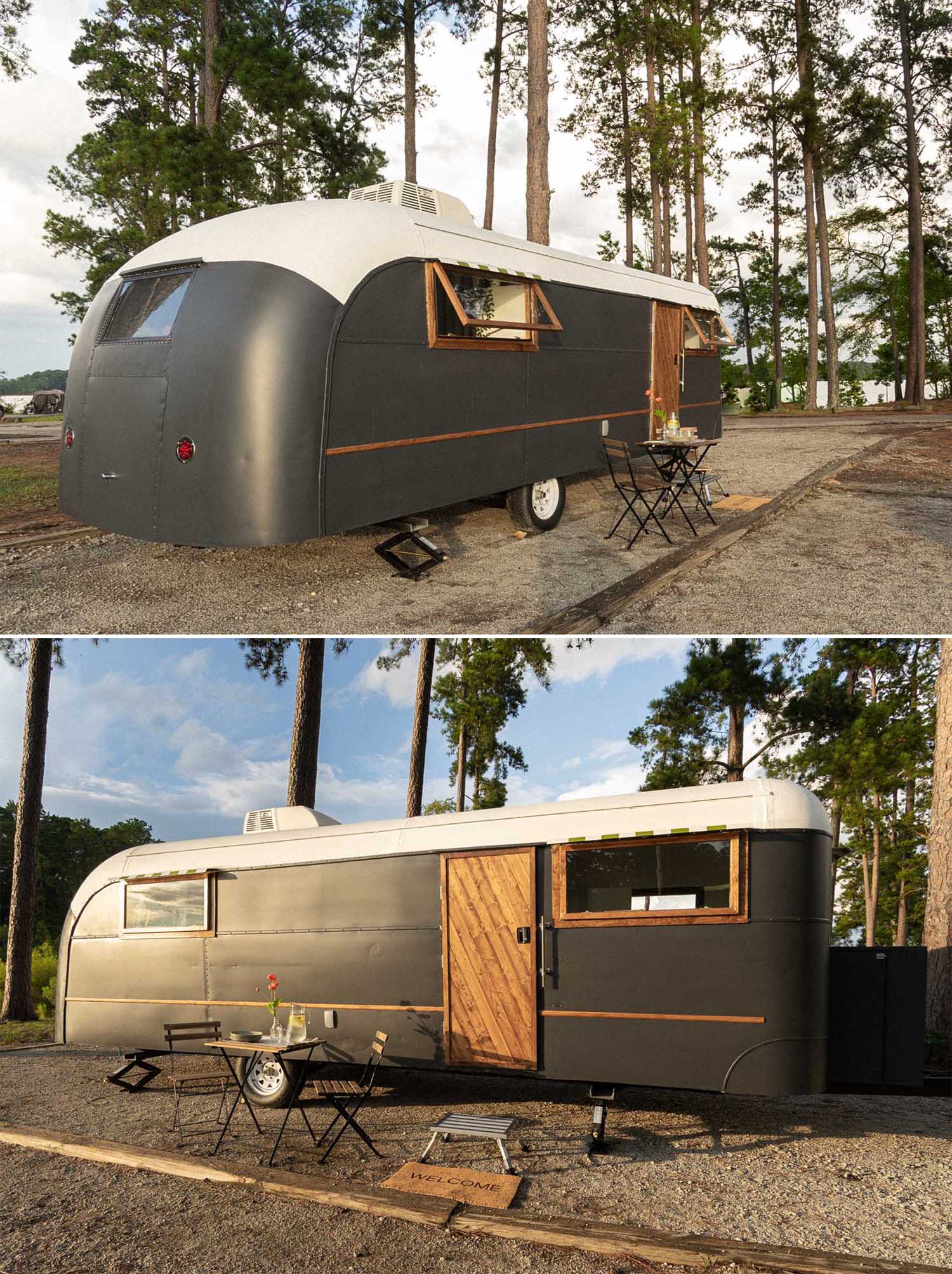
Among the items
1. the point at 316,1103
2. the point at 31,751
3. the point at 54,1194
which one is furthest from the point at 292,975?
the point at 31,751

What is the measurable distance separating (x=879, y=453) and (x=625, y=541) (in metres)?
7.59

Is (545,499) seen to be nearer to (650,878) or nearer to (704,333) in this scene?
(704,333)

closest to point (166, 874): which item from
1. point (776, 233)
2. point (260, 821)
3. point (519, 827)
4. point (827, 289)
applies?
point (260, 821)

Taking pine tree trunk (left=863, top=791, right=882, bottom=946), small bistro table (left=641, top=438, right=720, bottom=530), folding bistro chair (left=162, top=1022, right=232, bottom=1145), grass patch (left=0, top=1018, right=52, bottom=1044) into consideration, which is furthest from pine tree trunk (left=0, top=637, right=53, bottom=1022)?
pine tree trunk (left=863, top=791, right=882, bottom=946)

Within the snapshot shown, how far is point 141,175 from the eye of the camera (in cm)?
1702

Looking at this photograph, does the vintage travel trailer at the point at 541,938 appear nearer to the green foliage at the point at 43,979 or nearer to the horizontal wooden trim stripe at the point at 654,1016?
the horizontal wooden trim stripe at the point at 654,1016

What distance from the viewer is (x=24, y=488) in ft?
40.0

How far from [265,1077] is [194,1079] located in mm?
475

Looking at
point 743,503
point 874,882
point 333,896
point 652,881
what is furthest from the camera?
point 874,882

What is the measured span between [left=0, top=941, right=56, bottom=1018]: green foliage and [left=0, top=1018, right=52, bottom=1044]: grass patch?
31 centimetres

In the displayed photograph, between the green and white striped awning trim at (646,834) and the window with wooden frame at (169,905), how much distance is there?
9.72 feet

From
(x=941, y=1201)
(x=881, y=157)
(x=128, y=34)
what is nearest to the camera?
(x=941, y=1201)

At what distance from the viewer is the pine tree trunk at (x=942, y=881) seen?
25.6ft

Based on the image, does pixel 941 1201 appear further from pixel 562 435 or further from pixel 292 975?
pixel 562 435
